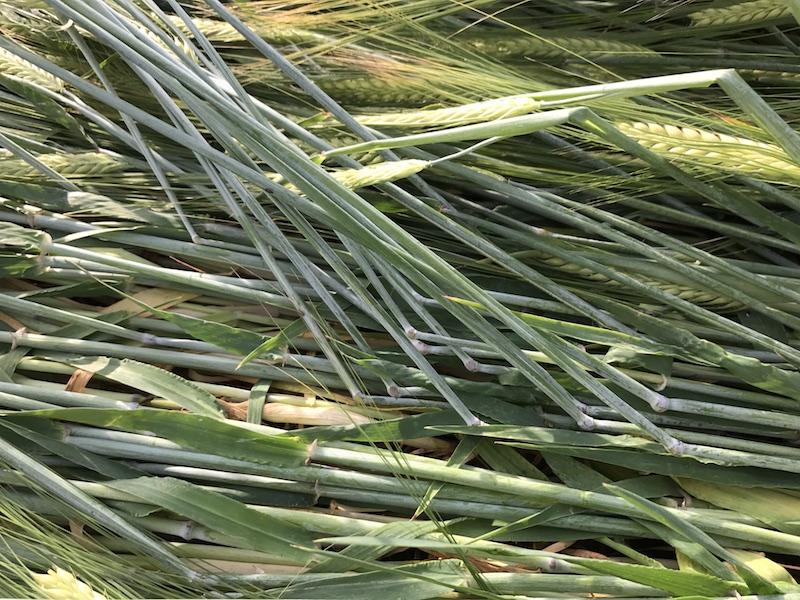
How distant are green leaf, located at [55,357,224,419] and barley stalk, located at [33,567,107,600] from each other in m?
0.20

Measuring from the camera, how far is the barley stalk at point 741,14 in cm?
70

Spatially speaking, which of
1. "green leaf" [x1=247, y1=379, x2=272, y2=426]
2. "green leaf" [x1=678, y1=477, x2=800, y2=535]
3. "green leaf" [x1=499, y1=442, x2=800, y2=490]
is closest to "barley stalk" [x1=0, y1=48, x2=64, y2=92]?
"green leaf" [x1=247, y1=379, x2=272, y2=426]

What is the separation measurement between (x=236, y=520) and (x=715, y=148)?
1.80 ft

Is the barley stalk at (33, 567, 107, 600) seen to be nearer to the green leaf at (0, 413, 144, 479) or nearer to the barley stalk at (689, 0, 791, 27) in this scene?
the green leaf at (0, 413, 144, 479)

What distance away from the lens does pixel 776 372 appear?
2.00ft

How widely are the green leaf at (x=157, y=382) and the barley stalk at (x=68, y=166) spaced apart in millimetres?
226

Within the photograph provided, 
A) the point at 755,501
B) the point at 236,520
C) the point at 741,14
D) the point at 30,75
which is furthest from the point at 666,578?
the point at 30,75

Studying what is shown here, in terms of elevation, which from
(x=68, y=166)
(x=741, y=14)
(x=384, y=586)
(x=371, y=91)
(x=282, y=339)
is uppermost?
(x=741, y=14)

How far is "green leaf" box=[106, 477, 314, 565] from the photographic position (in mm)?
605

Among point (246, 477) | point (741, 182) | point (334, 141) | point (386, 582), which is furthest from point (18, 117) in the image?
point (741, 182)

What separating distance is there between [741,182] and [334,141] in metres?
0.43

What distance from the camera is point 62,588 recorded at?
0.50 metres

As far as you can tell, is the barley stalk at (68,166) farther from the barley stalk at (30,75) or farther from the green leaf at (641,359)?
the green leaf at (641,359)

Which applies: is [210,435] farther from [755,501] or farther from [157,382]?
[755,501]
